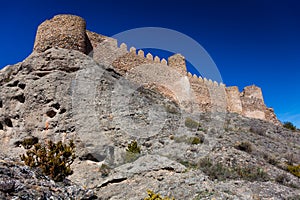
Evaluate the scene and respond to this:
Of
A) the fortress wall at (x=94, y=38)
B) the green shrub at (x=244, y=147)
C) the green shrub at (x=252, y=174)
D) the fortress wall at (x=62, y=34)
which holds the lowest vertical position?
the green shrub at (x=252, y=174)

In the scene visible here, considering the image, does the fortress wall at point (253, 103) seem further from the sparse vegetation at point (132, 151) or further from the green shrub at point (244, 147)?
the sparse vegetation at point (132, 151)

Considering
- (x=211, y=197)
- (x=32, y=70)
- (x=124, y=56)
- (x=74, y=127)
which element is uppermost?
(x=124, y=56)

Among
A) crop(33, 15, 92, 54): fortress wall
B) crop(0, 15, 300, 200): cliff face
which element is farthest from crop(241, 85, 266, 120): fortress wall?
crop(33, 15, 92, 54): fortress wall

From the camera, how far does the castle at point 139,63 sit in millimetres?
14516

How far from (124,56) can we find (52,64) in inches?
295

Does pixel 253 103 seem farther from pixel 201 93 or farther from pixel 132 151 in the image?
pixel 132 151

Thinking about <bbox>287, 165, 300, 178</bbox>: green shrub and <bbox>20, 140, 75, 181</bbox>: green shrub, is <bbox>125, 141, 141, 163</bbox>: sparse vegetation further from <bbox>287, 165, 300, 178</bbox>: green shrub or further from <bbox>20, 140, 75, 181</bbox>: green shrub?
<bbox>287, 165, 300, 178</bbox>: green shrub

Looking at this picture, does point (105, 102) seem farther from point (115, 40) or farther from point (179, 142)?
point (115, 40)

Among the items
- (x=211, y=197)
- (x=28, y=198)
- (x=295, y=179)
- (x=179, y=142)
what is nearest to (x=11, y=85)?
(x=179, y=142)

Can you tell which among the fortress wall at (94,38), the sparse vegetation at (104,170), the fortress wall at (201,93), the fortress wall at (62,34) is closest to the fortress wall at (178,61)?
the fortress wall at (201,93)

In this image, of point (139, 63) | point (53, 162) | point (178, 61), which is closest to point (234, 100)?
point (178, 61)

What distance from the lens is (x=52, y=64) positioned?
37.0ft

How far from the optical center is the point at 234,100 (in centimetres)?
3036

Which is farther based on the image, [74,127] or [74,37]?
[74,37]
